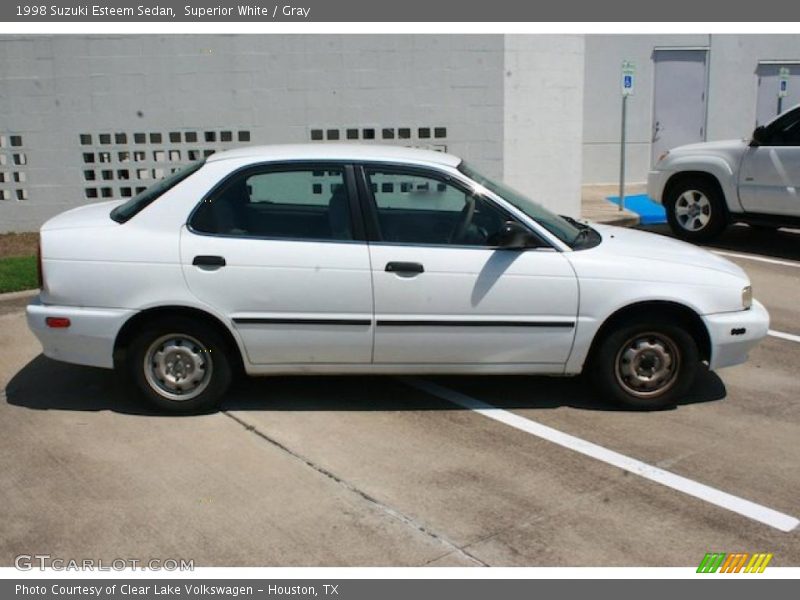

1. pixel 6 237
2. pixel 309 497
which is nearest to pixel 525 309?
pixel 309 497

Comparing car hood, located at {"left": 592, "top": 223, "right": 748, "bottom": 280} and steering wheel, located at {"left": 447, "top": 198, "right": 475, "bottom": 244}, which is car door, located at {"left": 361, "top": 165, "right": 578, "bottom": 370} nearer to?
steering wheel, located at {"left": 447, "top": 198, "right": 475, "bottom": 244}

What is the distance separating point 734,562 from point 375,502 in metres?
1.70

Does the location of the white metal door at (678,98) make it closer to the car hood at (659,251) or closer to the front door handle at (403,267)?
the car hood at (659,251)

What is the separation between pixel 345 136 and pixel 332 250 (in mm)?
6224

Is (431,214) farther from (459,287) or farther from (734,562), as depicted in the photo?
(734,562)

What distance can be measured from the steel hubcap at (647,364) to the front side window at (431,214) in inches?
44.4

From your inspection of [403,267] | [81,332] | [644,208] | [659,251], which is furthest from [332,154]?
[644,208]

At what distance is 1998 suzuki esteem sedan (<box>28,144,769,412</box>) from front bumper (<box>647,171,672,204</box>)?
5976 mm

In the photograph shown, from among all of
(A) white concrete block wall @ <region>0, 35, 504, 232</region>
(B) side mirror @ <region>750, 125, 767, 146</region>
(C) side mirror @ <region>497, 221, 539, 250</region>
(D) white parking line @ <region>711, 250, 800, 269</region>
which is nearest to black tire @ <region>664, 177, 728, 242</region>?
(D) white parking line @ <region>711, 250, 800, 269</region>

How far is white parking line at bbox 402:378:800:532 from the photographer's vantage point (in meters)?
4.20

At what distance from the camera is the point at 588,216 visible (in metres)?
12.8

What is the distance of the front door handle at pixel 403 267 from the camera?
5.12 meters

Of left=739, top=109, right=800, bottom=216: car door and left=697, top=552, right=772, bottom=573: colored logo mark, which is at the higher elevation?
left=739, top=109, right=800, bottom=216: car door

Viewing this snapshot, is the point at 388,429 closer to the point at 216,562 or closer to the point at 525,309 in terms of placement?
the point at 525,309
